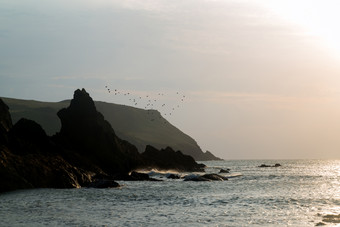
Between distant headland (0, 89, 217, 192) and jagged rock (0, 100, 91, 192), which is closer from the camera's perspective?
jagged rock (0, 100, 91, 192)

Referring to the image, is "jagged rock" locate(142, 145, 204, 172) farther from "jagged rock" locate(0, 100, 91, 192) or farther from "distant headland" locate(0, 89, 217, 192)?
"jagged rock" locate(0, 100, 91, 192)

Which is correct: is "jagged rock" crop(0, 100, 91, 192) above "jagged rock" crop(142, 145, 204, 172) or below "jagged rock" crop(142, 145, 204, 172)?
above

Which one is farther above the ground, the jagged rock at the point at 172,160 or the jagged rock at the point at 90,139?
the jagged rock at the point at 90,139

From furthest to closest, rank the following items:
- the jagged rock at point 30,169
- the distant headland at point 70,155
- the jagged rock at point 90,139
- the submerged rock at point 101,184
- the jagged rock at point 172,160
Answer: the jagged rock at point 172,160 → the jagged rock at point 90,139 → the submerged rock at point 101,184 → the distant headland at point 70,155 → the jagged rock at point 30,169

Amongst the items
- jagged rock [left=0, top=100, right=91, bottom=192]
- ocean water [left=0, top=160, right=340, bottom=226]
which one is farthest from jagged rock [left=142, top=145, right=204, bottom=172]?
ocean water [left=0, top=160, right=340, bottom=226]

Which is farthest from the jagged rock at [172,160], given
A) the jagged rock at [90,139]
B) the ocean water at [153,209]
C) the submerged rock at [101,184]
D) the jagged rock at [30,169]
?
the ocean water at [153,209]

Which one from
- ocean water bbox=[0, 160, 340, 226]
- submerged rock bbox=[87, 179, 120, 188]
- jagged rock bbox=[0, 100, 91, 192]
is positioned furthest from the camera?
submerged rock bbox=[87, 179, 120, 188]

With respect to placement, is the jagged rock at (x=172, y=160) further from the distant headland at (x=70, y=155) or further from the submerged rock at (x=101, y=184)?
the submerged rock at (x=101, y=184)

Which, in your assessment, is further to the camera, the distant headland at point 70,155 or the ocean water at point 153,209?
the distant headland at point 70,155

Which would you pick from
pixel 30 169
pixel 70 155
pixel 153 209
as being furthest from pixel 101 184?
pixel 70 155

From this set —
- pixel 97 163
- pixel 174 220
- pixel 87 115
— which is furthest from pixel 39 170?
pixel 87 115

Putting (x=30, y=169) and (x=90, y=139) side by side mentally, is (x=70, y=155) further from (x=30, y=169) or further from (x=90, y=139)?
(x=30, y=169)

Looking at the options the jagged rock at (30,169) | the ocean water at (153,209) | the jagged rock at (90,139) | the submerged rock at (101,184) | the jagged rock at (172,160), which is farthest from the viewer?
the jagged rock at (172,160)

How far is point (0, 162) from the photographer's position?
1969 inches
